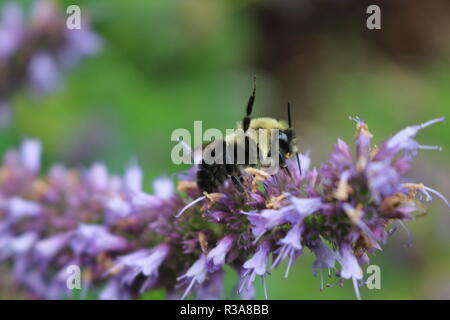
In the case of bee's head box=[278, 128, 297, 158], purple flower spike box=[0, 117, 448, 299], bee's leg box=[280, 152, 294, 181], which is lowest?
purple flower spike box=[0, 117, 448, 299]

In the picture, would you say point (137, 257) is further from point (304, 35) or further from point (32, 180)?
point (304, 35)

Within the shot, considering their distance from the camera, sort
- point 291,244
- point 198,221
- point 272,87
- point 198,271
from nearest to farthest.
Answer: point 291,244 < point 198,271 < point 198,221 < point 272,87

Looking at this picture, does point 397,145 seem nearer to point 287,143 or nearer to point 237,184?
point 287,143

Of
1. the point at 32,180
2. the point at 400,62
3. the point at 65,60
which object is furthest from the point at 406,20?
the point at 32,180

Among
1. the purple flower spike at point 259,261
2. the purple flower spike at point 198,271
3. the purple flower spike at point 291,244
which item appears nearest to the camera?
the purple flower spike at point 291,244

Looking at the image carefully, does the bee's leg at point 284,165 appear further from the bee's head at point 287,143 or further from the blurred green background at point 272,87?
the blurred green background at point 272,87

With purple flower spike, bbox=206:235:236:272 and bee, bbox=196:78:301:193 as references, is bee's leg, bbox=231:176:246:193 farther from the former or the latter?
purple flower spike, bbox=206:235:236:272

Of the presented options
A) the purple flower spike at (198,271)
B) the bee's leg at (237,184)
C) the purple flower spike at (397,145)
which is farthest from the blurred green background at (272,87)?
the purple flower spike at (397,145)

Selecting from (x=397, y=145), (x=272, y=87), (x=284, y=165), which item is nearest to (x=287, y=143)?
(x=284, y=165)

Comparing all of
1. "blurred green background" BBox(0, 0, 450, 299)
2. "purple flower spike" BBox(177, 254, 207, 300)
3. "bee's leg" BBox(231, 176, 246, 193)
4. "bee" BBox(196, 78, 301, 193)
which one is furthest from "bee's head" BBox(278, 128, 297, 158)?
"blurred green background" BBox(0, 0, 450, 299)
